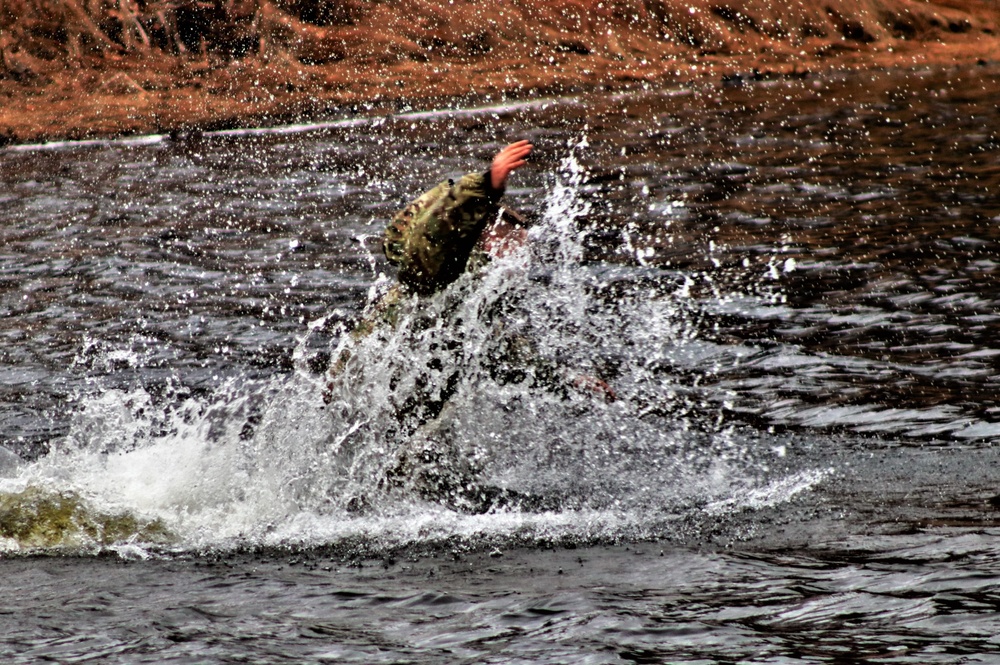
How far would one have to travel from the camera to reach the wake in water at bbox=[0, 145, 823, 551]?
670 cm

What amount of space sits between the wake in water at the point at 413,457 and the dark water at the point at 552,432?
28 mm

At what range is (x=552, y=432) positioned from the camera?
8.10 metres

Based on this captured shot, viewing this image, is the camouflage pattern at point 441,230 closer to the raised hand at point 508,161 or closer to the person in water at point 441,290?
the person in water at point 441,290

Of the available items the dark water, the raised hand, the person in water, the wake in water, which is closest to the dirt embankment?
the dark water

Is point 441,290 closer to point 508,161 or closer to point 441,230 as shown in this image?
point 441,230

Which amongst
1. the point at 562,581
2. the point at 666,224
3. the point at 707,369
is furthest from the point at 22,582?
the point at 666,224

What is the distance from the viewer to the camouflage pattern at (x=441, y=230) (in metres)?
7.27

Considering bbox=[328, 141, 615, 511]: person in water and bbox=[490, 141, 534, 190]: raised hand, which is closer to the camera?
bbox=[490, 141, 534, 190]: raised hand

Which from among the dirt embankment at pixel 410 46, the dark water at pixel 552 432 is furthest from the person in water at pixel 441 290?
the dirt embankment at pixel 410 46

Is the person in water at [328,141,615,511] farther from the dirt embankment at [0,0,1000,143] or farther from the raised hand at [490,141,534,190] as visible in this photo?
the dirt embankment at [0,0,1000,143]

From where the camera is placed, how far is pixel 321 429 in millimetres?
7680

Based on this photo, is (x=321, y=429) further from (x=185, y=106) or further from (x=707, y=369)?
(x=185, y=106)

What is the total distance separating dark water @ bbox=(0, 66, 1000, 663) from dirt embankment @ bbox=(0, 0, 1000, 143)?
9154mm

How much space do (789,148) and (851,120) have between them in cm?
258
